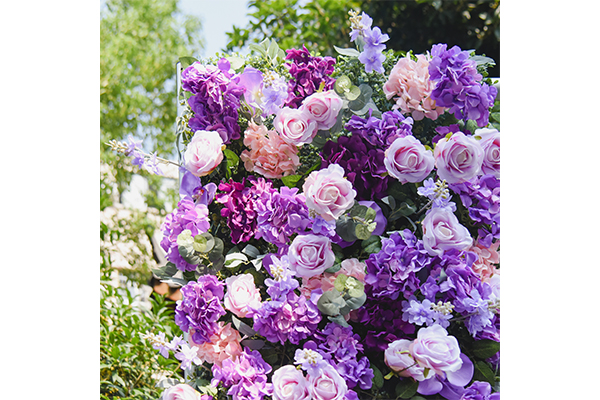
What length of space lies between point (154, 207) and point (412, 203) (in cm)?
363

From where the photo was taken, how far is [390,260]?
1.27 metres

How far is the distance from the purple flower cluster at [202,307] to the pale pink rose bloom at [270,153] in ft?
1.33

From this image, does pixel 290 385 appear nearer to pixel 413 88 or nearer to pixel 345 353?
pixel 345 353

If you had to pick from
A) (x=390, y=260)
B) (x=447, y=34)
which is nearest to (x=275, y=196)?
(x=390, y=260)

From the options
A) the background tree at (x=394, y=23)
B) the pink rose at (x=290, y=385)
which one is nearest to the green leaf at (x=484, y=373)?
the pink rose at (x=290, y=385)

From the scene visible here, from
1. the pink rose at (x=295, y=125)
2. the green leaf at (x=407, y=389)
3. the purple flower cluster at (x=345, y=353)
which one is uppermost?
the pink rose at (x=295, y=125)

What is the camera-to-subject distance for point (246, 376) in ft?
4.29

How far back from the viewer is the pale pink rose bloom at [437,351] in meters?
1.19

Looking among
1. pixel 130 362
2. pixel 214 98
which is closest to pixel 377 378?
pixel 214 98

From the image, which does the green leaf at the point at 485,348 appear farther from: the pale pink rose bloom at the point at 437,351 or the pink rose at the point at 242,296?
the pink rose at the point at 242,296

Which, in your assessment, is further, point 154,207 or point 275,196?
point 154,207

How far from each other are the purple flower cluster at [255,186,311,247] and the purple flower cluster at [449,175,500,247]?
1.63 feet

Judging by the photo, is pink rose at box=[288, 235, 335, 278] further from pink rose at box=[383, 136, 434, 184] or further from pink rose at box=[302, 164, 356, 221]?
pink rose at box=[383, 136, 434, 184]

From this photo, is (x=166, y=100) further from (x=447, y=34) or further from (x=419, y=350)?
(x=419, y=350)
